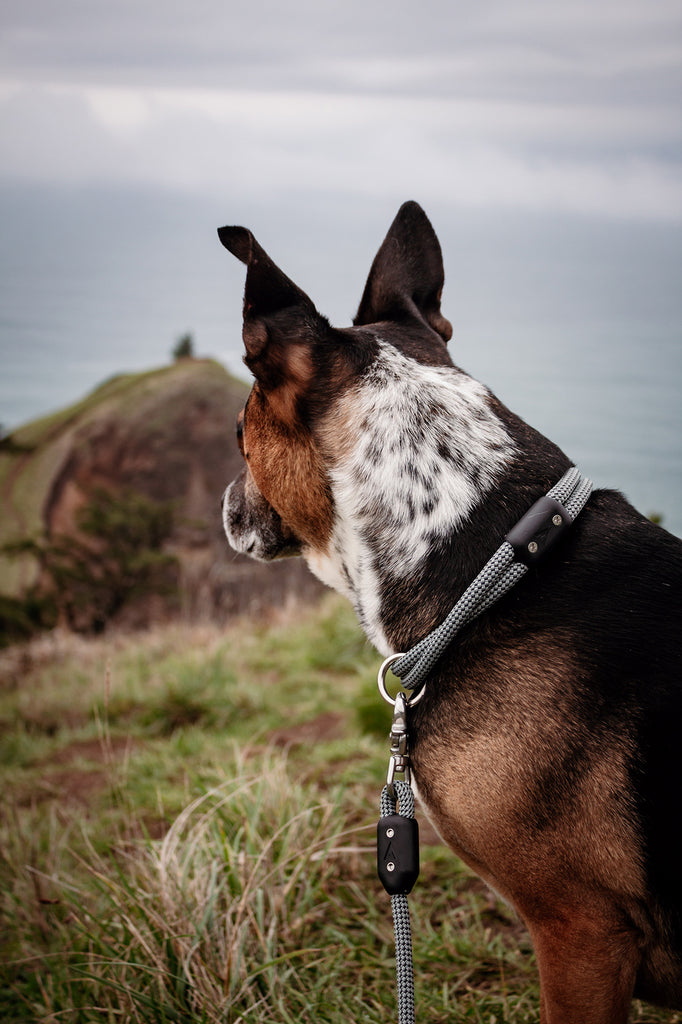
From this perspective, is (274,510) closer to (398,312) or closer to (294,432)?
(294,432)

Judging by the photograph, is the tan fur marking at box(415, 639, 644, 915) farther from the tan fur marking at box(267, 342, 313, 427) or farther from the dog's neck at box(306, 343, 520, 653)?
the tan fur marking at box(267, 342, 313, 427)

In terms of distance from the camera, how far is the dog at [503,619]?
1.77 meters

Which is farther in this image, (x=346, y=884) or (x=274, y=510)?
(x=346, y=884)

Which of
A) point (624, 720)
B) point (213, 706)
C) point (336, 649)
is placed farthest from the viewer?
point (336, 649)

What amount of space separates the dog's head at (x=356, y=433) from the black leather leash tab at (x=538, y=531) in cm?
22

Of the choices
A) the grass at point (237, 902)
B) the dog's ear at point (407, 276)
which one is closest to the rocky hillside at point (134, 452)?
the grass at point (237, 902)

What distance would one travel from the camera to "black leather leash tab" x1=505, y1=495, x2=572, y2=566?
6.24 ft

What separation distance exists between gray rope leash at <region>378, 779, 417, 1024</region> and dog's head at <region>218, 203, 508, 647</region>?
505mm

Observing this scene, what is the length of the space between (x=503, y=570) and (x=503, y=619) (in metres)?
0.15

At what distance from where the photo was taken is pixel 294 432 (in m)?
2.36

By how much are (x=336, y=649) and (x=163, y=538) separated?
18.6 meters

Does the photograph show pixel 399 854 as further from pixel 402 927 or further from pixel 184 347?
pixel 184 347

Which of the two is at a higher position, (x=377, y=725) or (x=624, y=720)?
(x=624, y=720)

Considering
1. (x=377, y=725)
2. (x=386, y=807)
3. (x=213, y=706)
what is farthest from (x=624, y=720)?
(x=213, y=706)
